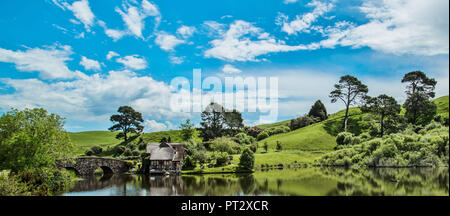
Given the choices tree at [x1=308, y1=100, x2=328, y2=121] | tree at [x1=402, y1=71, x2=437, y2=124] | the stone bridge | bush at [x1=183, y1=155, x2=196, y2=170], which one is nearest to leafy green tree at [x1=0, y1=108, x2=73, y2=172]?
the stone bridge

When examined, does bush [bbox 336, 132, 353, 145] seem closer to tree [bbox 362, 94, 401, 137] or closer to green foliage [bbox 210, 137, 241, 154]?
tree [bbox 362, 94, 401, 137]

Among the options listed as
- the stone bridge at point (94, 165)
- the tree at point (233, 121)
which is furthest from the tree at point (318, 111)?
the stone bridge at point (94, 165)

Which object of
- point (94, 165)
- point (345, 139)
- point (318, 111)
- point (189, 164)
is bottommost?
point (94, 165)

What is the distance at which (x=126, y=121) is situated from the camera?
84.3 m

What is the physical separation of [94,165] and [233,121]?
154 feet

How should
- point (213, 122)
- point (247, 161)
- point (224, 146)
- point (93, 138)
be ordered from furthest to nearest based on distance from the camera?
point (93, 138)
point (213, 122)
point (224, 146)
point (247, 161)

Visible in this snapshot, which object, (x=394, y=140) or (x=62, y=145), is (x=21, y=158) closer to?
(x=62, y=145)

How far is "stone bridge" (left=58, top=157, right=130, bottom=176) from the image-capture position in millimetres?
49237

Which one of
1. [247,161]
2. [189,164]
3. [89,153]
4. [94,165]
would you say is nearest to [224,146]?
[189,164]

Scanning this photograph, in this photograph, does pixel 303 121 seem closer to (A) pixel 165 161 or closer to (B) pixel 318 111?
(B) pixel 318 111
